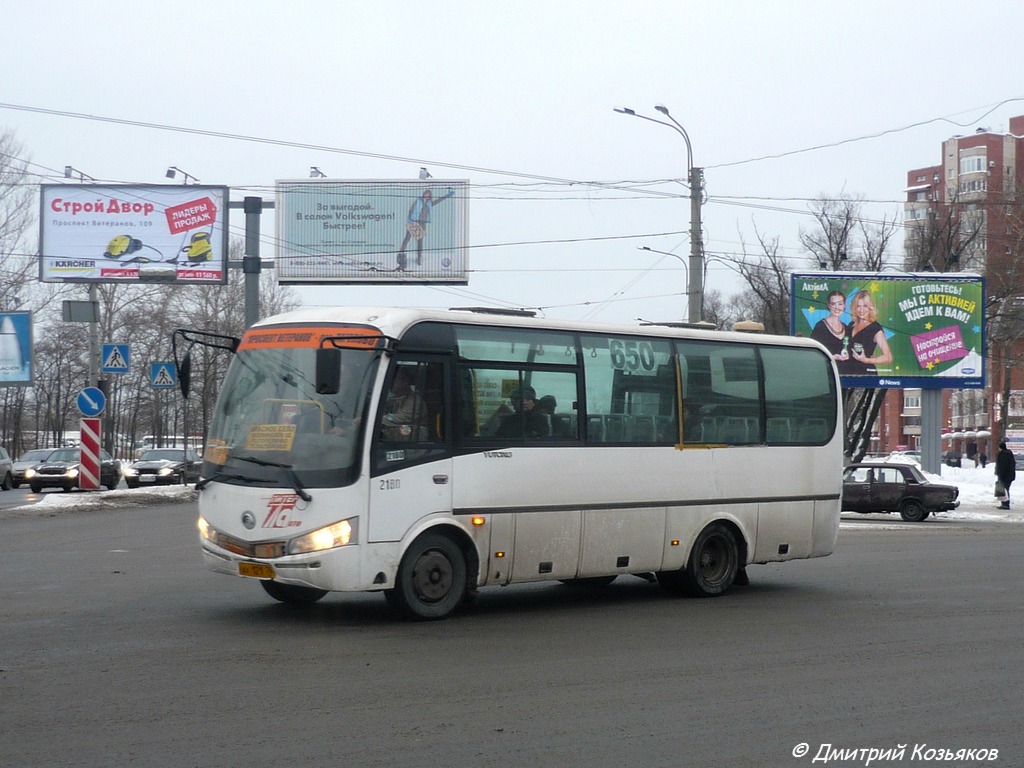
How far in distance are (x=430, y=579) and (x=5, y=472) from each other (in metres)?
34.2

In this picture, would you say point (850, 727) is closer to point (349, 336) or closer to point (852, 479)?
point (349, 336)

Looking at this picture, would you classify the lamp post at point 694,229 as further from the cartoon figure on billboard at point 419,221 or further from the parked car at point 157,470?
the parked car at point 157,470

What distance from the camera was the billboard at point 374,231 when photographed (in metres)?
43.8

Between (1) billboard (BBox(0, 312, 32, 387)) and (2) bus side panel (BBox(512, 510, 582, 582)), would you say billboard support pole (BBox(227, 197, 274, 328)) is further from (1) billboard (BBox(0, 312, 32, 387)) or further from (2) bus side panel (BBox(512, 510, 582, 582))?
(2) bus side panel (BBox(512, 510, 582, 582))

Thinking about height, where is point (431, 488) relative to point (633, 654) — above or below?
above

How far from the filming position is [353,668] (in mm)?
8289

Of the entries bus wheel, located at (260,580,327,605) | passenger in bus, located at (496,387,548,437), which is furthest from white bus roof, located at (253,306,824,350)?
bus wheel, located at (260,580,327,605)

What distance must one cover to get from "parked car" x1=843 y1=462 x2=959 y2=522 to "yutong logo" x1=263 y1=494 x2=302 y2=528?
22.5m

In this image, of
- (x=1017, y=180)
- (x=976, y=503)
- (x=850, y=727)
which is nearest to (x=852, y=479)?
(x=976, y=503)

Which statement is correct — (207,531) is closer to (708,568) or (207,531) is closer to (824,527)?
(708,568)

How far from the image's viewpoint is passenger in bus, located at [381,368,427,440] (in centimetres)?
1033

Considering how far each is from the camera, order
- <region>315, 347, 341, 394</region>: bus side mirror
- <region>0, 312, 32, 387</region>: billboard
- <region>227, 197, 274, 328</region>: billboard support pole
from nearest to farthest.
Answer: <region>315, 347, 341, 394</region>: bus side mirror → <region>227, 197, 274, 328</region>: billboard support pole → <region>0, 312, 32, 387</region>: billboard

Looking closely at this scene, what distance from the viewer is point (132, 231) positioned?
41438 millimetres

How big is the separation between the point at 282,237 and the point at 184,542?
1013 inches
